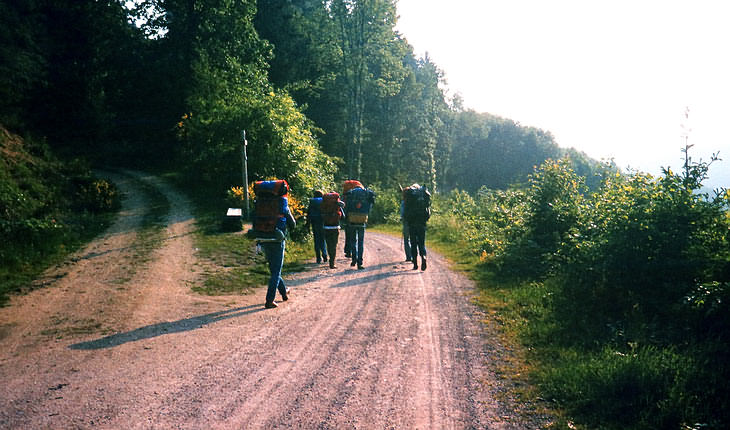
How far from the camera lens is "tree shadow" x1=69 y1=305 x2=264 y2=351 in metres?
5.42

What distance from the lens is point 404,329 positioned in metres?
6.28

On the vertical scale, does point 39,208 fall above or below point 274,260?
above

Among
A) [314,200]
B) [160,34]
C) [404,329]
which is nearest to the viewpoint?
[404,329]

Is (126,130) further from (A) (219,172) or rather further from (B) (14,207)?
(B) (14,207)

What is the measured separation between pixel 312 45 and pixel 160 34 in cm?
1092

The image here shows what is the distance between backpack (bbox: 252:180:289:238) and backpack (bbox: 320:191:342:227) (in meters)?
3.61

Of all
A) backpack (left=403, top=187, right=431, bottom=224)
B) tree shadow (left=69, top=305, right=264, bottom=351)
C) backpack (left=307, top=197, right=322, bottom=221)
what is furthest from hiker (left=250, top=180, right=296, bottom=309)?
backpack (left=307, top=197, right=322, bottom=221)

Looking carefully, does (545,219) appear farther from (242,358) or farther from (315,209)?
(242,358)

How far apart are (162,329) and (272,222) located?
2330mm

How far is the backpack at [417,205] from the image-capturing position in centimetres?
1070

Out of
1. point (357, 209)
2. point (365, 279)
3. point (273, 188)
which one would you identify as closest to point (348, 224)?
point (357, 209)

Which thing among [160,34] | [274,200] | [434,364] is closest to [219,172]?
[274,200]

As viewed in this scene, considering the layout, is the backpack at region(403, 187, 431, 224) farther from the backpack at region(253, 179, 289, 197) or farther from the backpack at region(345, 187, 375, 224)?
the backpack at region(253, 179, 289, 197)

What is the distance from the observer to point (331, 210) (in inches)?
433
